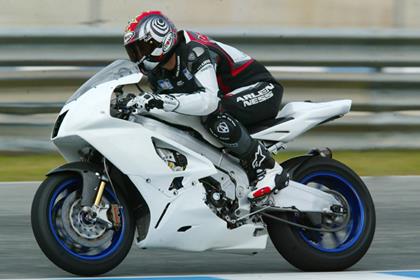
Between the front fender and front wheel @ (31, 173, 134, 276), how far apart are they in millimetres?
37

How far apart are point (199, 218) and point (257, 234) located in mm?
362

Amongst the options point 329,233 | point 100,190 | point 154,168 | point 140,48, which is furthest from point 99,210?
point 329,233

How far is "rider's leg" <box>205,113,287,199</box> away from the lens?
607cm

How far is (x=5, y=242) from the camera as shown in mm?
7086

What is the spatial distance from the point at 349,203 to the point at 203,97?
1.13m

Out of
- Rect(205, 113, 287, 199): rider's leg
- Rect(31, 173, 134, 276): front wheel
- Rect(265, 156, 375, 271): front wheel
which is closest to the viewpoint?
Rect(31, 173, 134, 276): front wheel

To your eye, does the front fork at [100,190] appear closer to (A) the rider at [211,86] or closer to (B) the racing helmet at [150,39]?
(A) the rider at [211,86]

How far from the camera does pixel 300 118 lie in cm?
632

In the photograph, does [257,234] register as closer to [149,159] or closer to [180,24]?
[149,159]

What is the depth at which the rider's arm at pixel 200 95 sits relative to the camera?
588 cm

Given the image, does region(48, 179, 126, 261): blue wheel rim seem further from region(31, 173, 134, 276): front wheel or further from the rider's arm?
the rider's arm

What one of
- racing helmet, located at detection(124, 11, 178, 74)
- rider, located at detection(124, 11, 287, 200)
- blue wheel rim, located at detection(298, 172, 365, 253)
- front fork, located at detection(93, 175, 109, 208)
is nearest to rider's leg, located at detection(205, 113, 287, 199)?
rider, located at detection(124, 11, 287, 200)

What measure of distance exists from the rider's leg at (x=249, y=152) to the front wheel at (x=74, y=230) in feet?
2.14

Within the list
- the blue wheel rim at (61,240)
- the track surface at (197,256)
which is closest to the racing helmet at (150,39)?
the blue wheel rim at (61,240)
